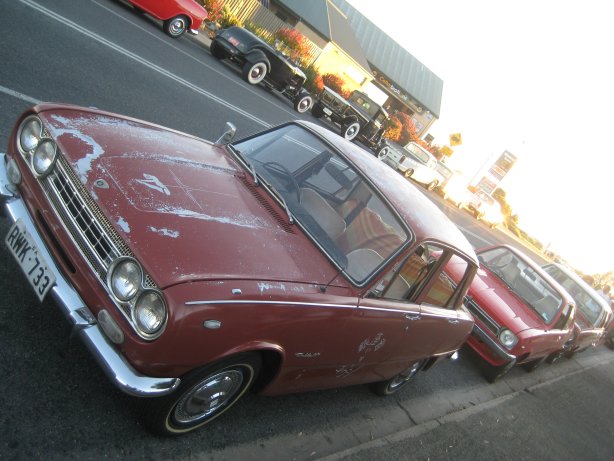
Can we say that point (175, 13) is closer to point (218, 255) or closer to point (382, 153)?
point (382, 153)

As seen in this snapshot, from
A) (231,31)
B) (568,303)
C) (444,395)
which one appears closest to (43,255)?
(444,395)

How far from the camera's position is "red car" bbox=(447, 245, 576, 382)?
5.68m

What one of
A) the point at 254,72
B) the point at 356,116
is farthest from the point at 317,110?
the point at 254,72

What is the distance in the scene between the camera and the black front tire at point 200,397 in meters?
2.31

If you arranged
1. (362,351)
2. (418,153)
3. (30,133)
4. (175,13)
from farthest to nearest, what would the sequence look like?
(418,153)
(175,13)
(362,351)
(30,133)

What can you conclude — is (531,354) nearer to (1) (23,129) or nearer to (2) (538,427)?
(2) (538,427)

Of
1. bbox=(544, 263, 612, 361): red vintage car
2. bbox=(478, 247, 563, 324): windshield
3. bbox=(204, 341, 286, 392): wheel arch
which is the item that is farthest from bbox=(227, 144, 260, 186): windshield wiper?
bbox=(544, 263, 612, 361): red vintage car

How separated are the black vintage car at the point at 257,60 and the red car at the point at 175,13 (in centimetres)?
87

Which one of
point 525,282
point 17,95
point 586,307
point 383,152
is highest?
point 586,307

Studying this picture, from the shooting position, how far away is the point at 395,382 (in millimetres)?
4324

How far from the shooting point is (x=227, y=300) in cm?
216

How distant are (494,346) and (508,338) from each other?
0.19 meters

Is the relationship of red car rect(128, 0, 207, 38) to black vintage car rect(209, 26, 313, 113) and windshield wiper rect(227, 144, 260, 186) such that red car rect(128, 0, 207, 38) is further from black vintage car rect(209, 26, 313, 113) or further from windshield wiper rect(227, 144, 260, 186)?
windshield wiper rect(227, 144, 260, 186)

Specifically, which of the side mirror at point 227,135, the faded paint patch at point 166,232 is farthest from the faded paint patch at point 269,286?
the side mirror at point 227,135
